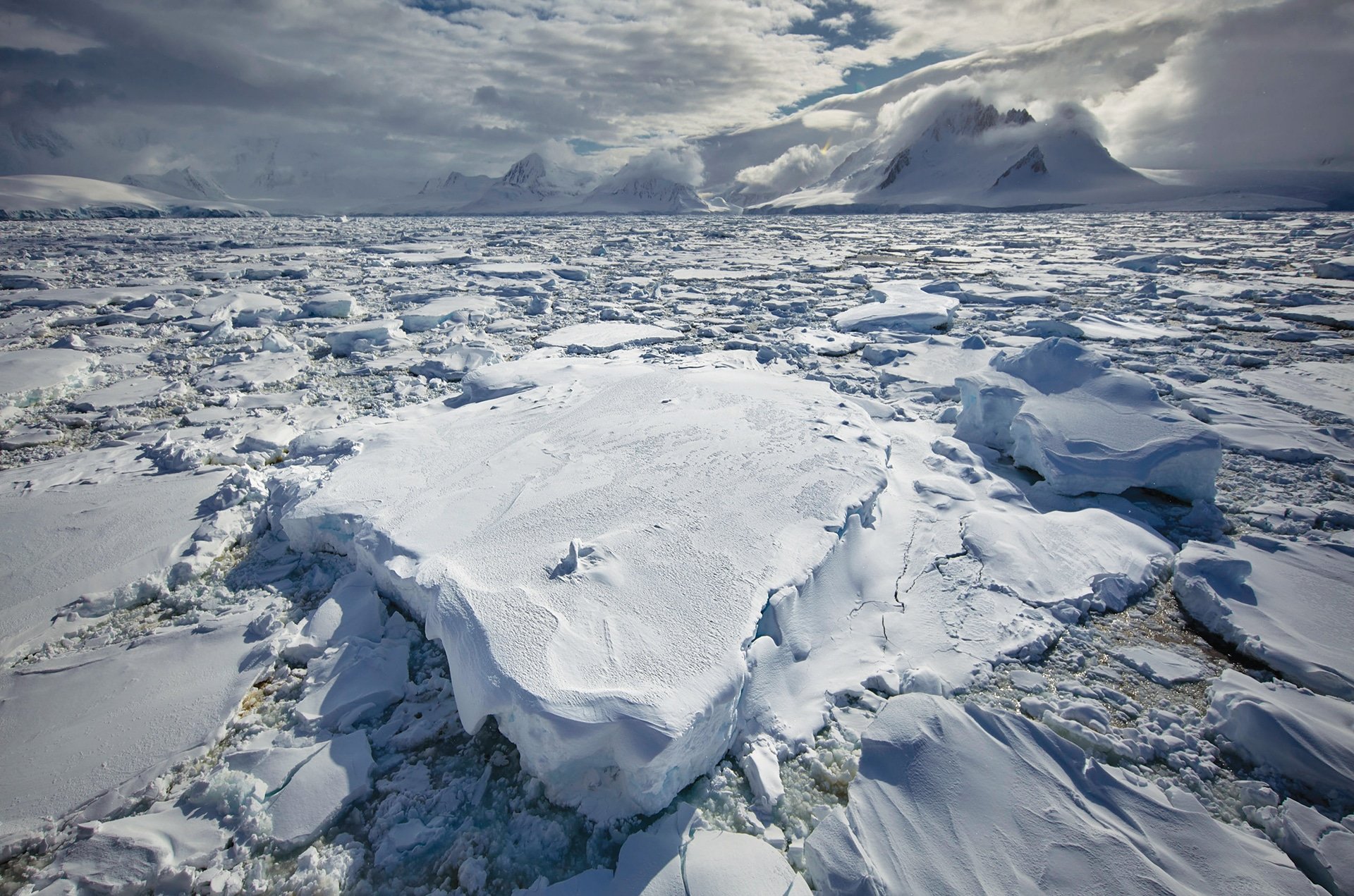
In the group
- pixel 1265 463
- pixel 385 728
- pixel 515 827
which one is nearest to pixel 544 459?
pixel 385 728

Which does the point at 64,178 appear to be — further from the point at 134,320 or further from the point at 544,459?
the point at 544,459

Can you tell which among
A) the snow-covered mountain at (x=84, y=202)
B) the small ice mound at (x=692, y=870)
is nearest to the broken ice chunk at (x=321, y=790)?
the small ice mound at (x=692, y=870)

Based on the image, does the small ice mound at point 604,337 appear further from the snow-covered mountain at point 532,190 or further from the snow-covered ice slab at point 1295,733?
the snow-covered mountain at point 532,190

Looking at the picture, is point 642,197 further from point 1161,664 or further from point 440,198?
point 1161,664

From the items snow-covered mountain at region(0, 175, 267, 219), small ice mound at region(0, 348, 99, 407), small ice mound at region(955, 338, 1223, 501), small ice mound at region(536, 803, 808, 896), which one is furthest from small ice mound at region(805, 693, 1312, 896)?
snow-covered mountain at region(0, 175, 267, 219)

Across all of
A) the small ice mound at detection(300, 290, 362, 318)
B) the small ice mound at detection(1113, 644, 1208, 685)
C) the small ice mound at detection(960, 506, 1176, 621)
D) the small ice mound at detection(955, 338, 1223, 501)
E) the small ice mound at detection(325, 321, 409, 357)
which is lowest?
the small ice mound at detection(1113, 644, 1208, 685)

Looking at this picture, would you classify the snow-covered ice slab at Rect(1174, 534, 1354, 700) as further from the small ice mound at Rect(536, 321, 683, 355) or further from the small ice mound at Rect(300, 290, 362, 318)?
the small ice mound at Rect(300, 290, 362, 318)
